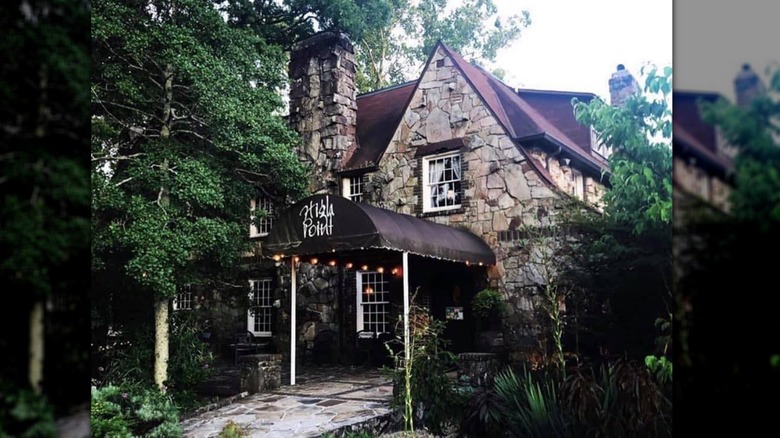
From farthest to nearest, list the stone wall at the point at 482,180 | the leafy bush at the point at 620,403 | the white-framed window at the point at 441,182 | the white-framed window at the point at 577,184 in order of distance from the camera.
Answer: the white-framed window at the point at 441,182 → the stone wall at the point at 482,180 → the white-framed window at the point at 577,184 → the leafy bush at the point at 620,403

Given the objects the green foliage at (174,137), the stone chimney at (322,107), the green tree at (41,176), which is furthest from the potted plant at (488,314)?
the green tree at (41,176)

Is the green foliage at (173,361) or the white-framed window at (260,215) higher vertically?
the white-framed window at (260,215)

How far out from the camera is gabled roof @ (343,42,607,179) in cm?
620

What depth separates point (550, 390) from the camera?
475 centimetres

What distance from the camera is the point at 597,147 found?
19.0 ft

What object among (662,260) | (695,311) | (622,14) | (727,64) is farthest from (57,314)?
(622,14)

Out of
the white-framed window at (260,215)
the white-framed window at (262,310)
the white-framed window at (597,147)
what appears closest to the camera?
the white-framed window at (597,147)

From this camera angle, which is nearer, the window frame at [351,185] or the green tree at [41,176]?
the green tree at [41,176]

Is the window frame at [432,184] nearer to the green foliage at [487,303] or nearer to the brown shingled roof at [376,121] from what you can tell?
the brown shingled roof at [376,121]

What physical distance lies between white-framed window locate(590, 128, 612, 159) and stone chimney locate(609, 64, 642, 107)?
36cm

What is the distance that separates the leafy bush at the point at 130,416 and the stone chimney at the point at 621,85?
454 cm

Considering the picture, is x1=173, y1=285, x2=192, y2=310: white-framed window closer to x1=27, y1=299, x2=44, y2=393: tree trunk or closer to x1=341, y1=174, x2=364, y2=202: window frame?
x1=341, y1=174, x2=364, y2=202: window frame

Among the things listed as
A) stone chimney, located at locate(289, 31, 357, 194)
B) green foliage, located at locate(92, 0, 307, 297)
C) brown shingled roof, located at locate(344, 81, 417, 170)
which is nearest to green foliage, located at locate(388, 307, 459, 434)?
green foliage, located at locate(92, 0, 307, 297)

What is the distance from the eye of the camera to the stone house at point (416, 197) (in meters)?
6.30
